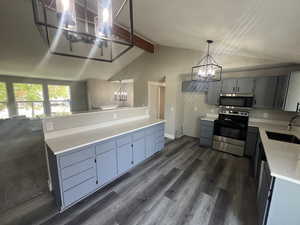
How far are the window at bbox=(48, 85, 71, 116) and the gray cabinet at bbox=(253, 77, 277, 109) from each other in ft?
26.6

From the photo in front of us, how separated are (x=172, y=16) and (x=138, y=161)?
9.06 feet

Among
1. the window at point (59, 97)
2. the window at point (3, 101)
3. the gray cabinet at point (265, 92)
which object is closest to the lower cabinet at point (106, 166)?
the gray cabinet at point (265, 92)

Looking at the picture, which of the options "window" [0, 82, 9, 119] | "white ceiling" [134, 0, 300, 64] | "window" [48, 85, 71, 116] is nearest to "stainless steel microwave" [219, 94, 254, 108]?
"white ceiling" [134, 0, 300, 64]

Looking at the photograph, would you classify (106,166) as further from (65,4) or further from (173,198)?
(65,4)

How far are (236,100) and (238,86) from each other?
373 mm

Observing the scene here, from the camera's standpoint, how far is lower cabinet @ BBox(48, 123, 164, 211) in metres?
1.74

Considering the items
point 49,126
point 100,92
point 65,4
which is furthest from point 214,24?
point 100,92

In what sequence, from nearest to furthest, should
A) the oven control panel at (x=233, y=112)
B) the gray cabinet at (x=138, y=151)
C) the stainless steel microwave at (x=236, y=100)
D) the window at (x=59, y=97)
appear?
the gray cabinet at (x=138, y=151) → the stainless steel microwave at (x=236, y=100) → the oven control panel at (x=233, y=112) → the window at (x=59, y=97)

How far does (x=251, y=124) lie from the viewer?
3.31 m

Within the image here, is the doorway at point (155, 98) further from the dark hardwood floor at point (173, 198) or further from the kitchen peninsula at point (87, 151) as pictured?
the dark hardwood floor at point (173, 198)

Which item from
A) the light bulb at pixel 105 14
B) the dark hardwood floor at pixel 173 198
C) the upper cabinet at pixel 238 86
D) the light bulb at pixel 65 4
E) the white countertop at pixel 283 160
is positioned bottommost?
the dark hardwood floor at pixel 173 198

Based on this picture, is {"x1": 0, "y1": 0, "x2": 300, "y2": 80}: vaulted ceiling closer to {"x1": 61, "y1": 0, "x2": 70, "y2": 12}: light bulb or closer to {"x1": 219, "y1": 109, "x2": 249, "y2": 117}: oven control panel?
{"x1": 61, "y1": 0, "x2": 70, "y2": 12}: light bulb

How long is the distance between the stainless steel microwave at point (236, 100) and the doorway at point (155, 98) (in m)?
2.56

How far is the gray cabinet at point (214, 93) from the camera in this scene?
3793 millimetres
